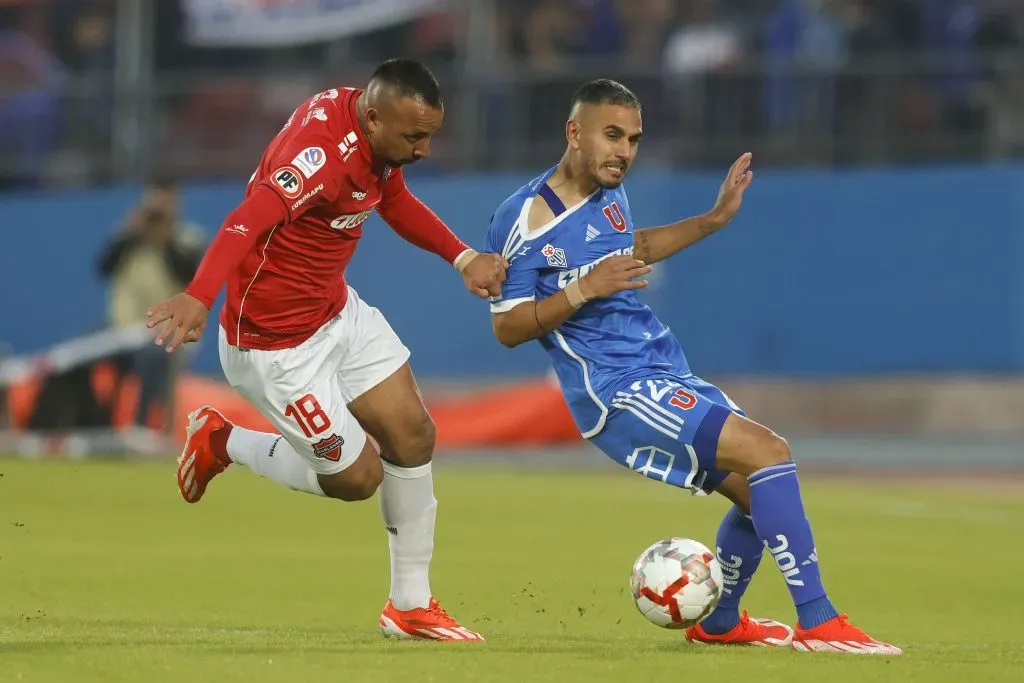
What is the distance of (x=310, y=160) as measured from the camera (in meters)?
6.94

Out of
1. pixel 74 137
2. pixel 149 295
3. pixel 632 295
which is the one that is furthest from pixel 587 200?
pixel 74 137

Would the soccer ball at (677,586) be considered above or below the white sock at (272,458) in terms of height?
below

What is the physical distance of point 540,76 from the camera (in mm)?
18594

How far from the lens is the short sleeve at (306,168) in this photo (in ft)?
22.5

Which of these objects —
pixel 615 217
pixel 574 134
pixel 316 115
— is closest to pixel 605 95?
pixel 574 134

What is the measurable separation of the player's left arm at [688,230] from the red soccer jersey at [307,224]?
1045mm

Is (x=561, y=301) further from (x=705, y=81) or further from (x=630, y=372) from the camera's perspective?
(x=705, y=81)

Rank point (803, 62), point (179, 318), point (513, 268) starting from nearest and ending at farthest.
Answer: point (179, 318) → point (513, 268) → point (803, 62)

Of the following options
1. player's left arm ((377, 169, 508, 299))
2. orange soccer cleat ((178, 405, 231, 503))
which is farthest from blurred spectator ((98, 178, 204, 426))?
player's left arm ((377, 169, 508, 299))

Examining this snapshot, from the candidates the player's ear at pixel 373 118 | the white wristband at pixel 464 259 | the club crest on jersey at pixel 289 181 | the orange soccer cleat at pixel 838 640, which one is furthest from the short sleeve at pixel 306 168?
the orange soccer cleat at pixel 838 640

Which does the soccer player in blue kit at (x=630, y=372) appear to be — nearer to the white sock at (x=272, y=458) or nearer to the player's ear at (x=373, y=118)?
the player's ear at (x=373, y=118)

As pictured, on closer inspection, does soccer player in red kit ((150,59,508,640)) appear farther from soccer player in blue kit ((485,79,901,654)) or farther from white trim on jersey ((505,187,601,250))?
soccer player in blue kit ((485,79,901,654))

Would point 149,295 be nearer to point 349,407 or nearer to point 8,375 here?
point 8,375

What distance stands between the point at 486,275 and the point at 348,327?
0.80 m
